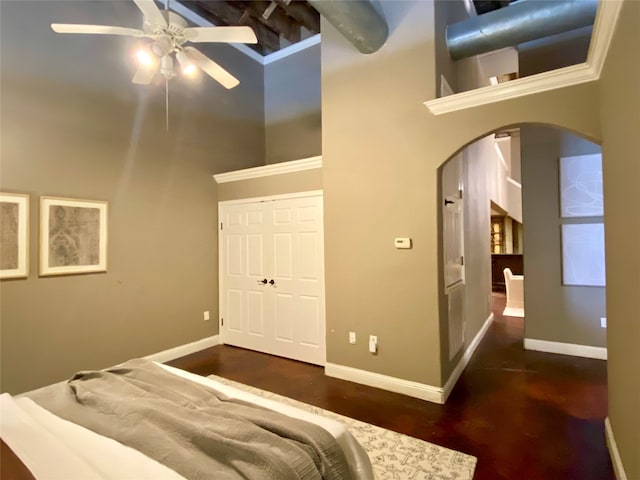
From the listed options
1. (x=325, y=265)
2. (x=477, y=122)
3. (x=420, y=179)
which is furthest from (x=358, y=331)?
(x=477, y=122)

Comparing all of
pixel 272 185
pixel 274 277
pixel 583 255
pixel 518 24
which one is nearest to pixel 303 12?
pixel 272 185

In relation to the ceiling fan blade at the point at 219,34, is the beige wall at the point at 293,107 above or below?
above

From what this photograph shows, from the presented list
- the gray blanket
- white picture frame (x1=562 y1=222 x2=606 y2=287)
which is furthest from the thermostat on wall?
white picture frame (x1=562 y1=222 x2=606 y2=287)

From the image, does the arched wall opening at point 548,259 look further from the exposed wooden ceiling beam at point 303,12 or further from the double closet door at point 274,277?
the exposed wooden ceiling beam at point 303,12

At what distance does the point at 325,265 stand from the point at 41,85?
330 cm

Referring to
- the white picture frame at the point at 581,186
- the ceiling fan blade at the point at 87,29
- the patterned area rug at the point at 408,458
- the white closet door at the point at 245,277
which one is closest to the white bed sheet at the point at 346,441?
the patterned area rug at the point at 408,458

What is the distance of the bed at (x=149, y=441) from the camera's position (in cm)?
119

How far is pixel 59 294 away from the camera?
320 centimetres

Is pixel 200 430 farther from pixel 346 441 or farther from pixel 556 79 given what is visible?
pixel 556 79

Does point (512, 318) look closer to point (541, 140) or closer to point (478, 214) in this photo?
point (478, 214)

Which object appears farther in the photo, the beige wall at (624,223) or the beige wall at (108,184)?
the beige wall at (108,184)

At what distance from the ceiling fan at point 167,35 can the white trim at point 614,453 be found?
139 inches

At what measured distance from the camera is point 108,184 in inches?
140

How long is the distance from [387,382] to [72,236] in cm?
350
